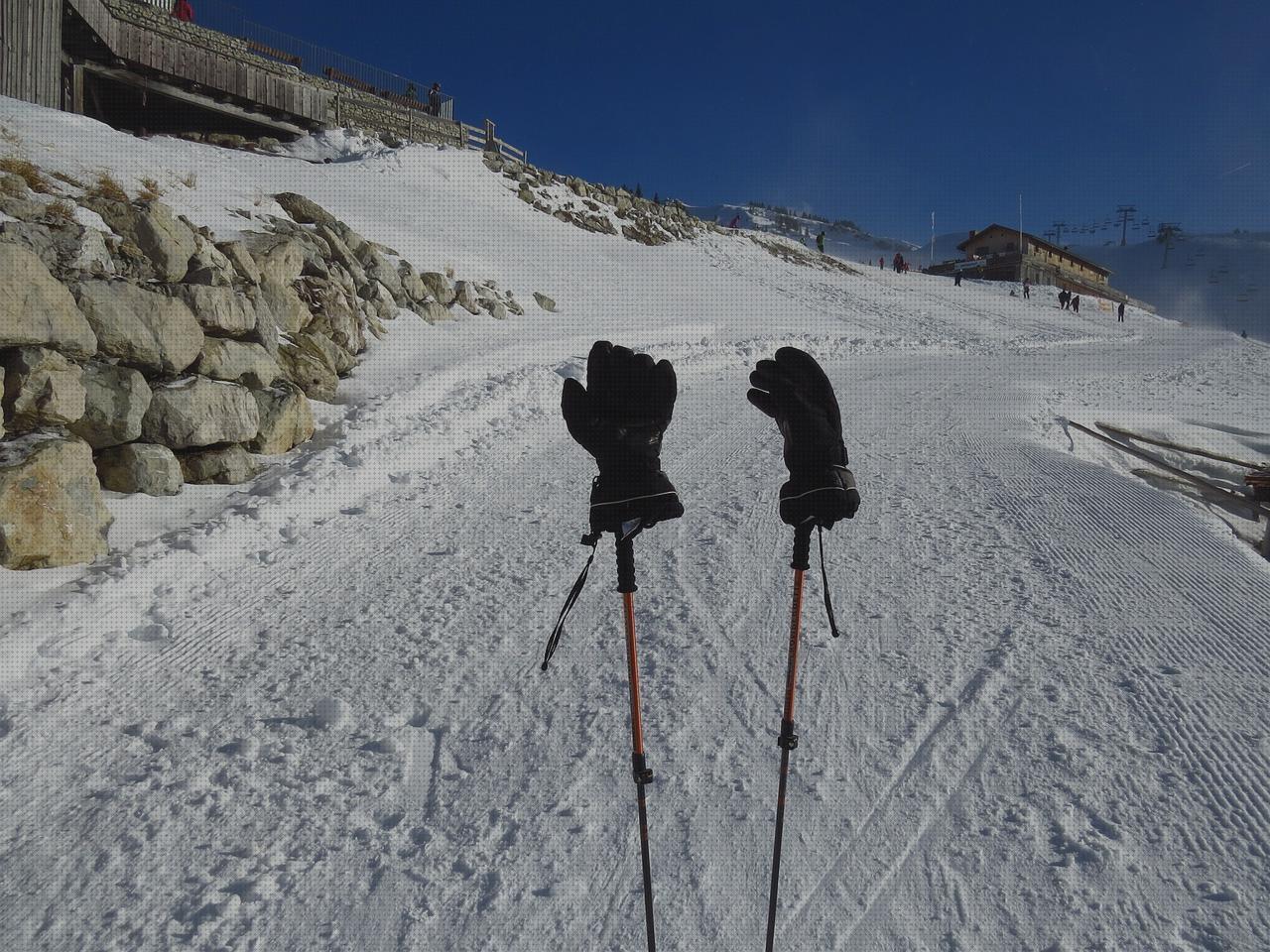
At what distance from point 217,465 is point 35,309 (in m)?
1.67

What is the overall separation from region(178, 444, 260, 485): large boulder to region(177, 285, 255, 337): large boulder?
1374mm

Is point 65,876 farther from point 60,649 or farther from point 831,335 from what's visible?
point 831,335

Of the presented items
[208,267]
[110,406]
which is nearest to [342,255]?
[208,267]

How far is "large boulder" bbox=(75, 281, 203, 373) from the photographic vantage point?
18.9 ft

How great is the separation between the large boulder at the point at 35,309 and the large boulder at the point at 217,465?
1086 millimetres

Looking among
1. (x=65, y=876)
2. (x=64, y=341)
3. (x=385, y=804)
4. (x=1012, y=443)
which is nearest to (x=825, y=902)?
(x=385, y=804)

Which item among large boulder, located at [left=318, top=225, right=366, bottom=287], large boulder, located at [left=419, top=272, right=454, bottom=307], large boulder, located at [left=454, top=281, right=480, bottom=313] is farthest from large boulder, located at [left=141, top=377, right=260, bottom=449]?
large boulder, located at [left=454, top=281, right=480, bottom=313]

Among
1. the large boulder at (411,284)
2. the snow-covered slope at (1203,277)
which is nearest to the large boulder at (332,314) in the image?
the large boulder at (411,284)

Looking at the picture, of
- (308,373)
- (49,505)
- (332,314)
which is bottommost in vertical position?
(49,505)

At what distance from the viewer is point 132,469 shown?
18.4 feet

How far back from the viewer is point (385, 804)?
297 centimetres

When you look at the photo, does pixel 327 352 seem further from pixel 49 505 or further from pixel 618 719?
pixel 618 719

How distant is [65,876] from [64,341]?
160 inches

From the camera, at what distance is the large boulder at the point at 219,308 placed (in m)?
6.84
